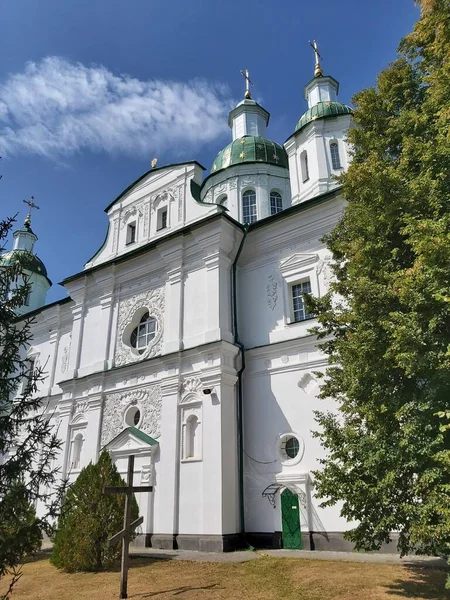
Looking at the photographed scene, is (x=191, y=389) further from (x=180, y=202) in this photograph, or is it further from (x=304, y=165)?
(x=304, y=165)

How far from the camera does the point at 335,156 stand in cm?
1791

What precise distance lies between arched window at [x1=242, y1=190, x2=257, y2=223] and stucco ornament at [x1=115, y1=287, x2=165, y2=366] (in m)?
5.32

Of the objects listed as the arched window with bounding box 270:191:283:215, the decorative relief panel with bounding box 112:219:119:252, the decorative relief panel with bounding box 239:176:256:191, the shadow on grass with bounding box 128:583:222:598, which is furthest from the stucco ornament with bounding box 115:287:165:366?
the shadow on grass with bounding box 128:583:222:598

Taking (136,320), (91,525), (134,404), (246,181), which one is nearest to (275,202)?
(246,181)

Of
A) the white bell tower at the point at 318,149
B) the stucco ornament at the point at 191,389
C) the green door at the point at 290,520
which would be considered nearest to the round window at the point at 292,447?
the green door at the point at 290,520

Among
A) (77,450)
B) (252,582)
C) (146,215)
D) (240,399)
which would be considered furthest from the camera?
(146,215)

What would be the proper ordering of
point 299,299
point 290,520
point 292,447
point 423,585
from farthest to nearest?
point 299,299, point 292,447, point 290,520, point 423,585

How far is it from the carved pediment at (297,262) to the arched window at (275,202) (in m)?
5.70

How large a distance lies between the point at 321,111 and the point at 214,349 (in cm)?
1132

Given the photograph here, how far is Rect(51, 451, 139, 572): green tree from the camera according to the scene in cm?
984

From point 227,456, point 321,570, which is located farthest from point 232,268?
point 321,570

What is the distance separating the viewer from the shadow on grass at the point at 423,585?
680 centimetres

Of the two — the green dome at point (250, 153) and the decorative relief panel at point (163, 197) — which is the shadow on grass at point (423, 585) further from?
the green dome at point (250, 153)

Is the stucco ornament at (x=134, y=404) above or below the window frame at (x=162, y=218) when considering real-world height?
below
